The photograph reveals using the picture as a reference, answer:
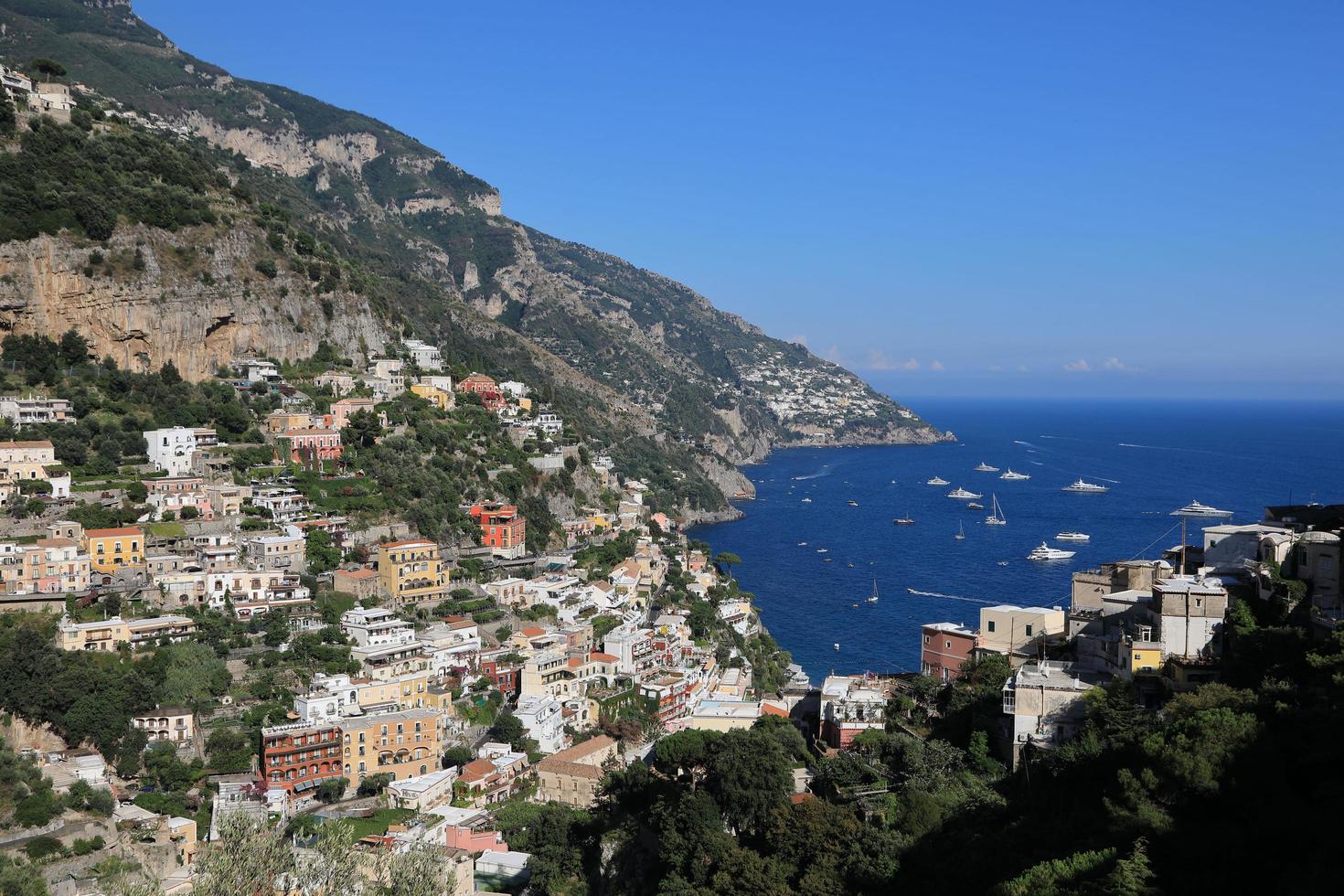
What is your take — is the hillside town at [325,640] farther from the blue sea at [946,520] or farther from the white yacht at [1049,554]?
the white yacht at [1049,554]

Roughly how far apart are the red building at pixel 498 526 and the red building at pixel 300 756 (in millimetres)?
15138

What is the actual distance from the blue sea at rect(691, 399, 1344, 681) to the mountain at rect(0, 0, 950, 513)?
8175 mm

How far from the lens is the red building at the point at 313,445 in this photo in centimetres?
3700

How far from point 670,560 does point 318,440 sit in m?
14.8

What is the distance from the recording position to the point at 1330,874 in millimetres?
9344

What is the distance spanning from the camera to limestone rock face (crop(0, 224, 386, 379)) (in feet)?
121

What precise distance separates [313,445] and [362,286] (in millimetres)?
14801

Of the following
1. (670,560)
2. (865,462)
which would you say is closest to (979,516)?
(670,560)

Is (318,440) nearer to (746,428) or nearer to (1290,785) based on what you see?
(1290,785)

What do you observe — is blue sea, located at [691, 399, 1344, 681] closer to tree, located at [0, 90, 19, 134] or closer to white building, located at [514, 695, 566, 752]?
white building, located at [514, 695, 566, 752]

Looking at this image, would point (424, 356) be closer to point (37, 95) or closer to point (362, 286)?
point (362, 286)

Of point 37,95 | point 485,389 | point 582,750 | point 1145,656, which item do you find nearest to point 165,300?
point 37,95

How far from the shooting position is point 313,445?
1470 inches

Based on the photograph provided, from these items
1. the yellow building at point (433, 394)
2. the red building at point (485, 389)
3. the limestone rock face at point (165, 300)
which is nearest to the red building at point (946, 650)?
the yellow building at point (433, 394)
